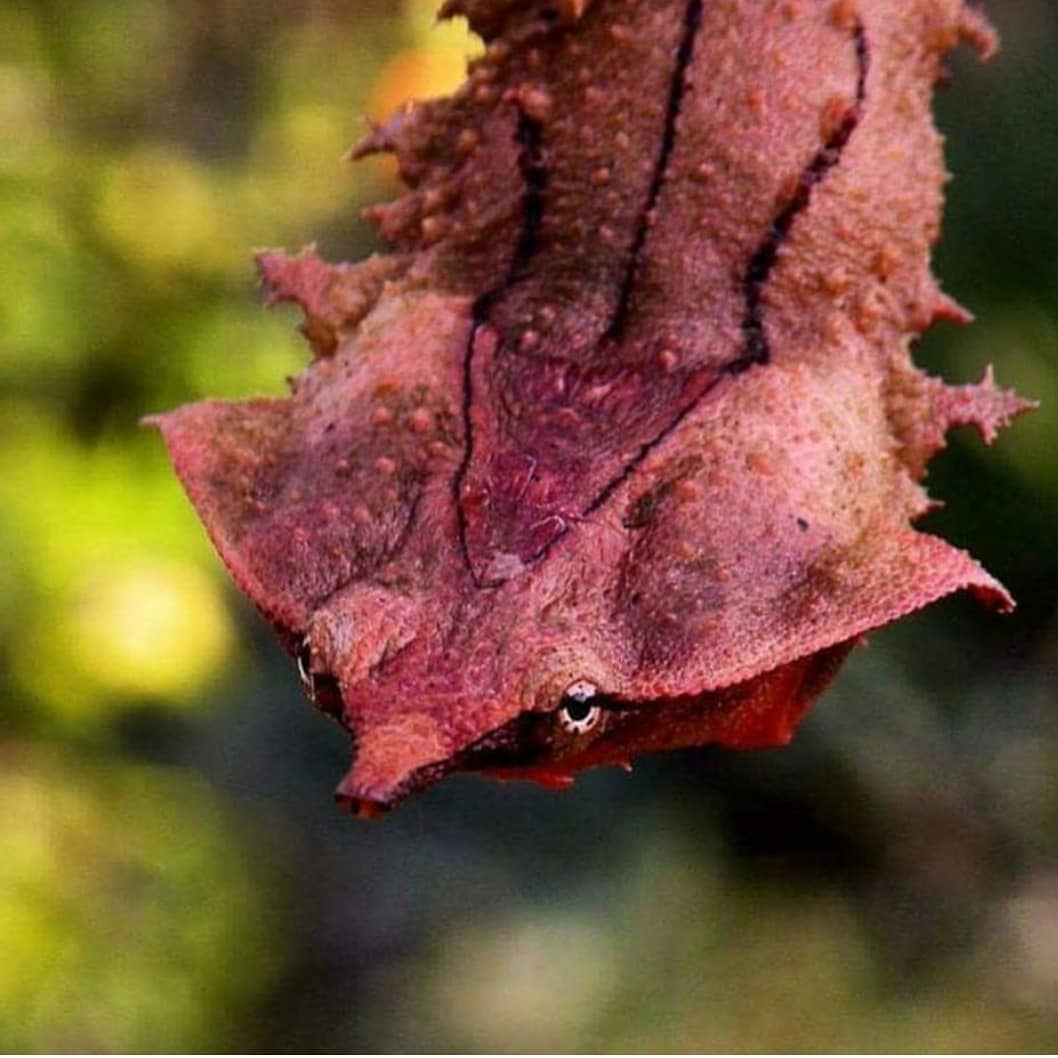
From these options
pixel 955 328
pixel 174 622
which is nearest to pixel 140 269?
pixel 174 622

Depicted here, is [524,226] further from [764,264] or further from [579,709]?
[579,709]

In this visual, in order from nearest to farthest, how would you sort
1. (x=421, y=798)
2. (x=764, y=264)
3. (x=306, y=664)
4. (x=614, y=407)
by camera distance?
1. (x=306, y=664)
2. (x=614, y=407)
3. (x=764, y=264)
4. (x=421, y=798)

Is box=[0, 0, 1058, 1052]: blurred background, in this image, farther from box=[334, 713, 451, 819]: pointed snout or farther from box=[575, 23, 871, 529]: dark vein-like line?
box=[334, 713, 451, 819]: pointed snout

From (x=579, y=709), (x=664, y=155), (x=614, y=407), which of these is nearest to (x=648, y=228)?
(x=664, y=155)

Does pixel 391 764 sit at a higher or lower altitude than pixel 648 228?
lower

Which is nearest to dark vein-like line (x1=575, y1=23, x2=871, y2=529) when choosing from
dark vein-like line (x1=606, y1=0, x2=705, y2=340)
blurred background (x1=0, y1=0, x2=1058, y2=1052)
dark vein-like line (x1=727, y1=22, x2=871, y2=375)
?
dark vein-like line (x1=727, y1=22, x2=871, y2=375)
